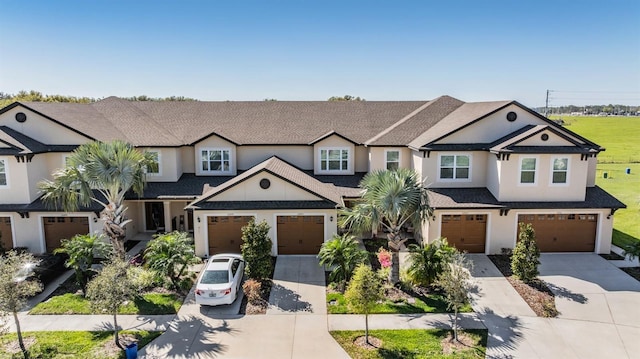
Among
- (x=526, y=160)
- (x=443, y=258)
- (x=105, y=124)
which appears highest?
(x=105, y=124)

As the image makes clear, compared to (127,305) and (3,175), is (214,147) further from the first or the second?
(127,305)

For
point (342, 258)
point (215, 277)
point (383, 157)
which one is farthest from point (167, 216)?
point (383, 157)

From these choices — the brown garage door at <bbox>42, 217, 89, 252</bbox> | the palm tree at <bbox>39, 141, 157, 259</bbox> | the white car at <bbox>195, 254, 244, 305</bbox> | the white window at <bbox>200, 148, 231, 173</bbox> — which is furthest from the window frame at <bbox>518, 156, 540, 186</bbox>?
the brown garage door at <bbox>42, 217, 89, 252</bbox>

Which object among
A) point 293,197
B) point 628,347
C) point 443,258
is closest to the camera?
point 628,347

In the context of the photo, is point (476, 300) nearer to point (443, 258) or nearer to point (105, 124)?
point (443, 258)

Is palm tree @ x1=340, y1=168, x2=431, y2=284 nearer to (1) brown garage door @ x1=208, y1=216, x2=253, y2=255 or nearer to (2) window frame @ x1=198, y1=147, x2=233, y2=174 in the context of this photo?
(1) brown garage door @ x1=208, y1=216, x2=253, y2=255

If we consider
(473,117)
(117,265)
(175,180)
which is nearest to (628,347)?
Answer: (473,117)

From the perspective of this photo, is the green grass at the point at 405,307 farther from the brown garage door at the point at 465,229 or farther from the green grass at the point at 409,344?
the brown garage door at the point at 465,229
